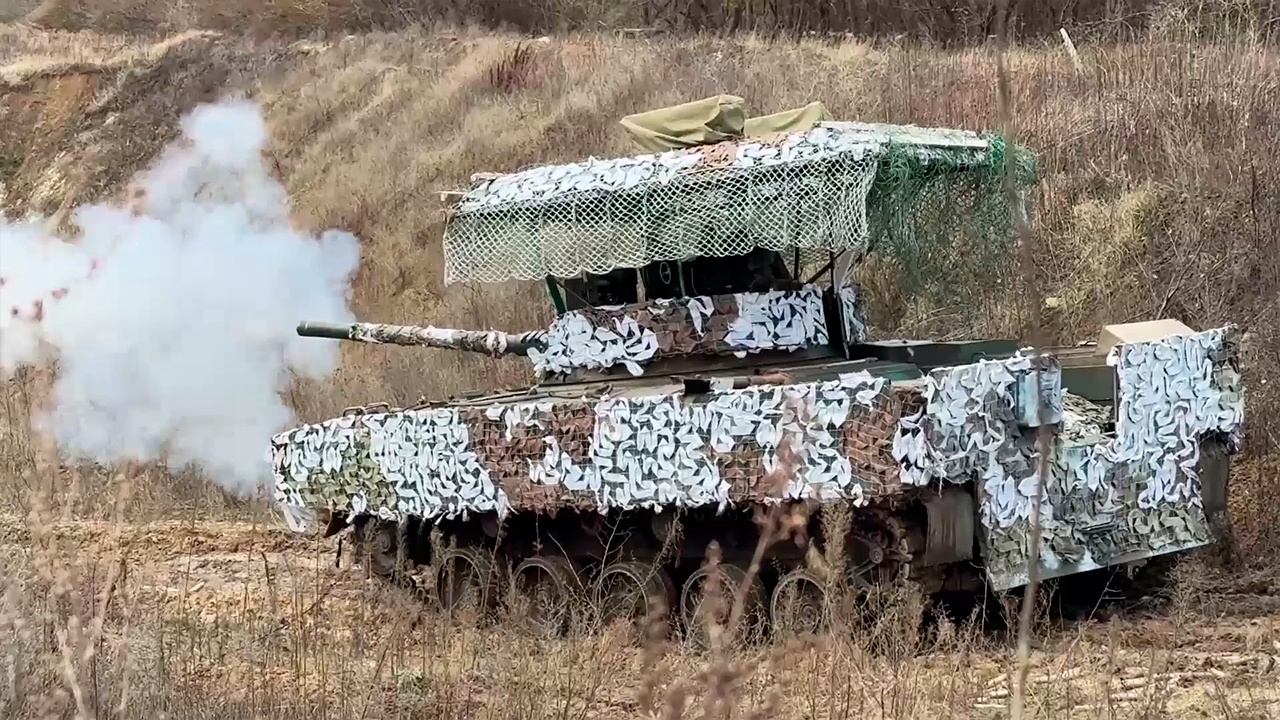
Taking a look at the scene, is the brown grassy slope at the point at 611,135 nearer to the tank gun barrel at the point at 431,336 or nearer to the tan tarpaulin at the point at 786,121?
the tank gun barrel at the point at 431,336

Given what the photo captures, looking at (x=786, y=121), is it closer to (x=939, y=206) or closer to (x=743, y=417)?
(x=939, y=206)

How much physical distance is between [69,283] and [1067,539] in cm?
1058

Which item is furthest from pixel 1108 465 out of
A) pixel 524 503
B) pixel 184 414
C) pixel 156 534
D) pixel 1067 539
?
pixel 184 414

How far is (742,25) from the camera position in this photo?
27938 millimetres

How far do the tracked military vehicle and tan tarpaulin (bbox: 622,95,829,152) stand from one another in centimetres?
2

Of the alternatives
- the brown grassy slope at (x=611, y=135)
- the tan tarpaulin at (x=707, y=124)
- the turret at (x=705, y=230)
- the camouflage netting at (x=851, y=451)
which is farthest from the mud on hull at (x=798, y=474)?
the brown grassy slope at (x=611, y=135)

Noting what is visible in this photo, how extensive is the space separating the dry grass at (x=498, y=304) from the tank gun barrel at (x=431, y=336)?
5.16ft

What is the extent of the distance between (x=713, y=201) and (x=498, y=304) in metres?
10.1

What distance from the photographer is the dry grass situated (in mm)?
5402

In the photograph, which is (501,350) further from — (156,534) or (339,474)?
(156,534)

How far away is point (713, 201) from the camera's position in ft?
26.3

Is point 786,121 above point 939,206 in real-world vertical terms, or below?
above

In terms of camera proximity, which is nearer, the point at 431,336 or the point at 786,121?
the point at 786,121

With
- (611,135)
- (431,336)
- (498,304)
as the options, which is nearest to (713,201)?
(431,336)
